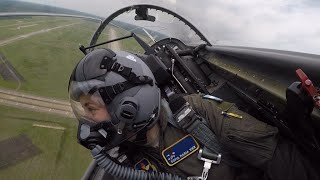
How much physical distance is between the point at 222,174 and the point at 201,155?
0.50ft

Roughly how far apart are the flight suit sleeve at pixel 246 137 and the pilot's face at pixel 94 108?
564 mm

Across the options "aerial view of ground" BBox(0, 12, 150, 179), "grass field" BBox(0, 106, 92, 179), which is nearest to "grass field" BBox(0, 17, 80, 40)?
"aerial view of ground" BBox(0, 12, 150, 179)

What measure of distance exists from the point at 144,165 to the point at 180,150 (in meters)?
0.23

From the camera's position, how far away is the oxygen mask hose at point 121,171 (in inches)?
66.7

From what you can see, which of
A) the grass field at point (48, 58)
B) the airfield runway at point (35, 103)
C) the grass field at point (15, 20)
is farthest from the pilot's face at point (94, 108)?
the grass field at point (15, 20)

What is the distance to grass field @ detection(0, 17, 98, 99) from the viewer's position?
27.8 meters

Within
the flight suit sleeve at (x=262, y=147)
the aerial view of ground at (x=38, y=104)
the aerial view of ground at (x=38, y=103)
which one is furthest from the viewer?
the aerial view of ground at (x=38, y=104)

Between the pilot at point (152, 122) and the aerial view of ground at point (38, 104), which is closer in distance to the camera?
the pilot at point (152, 122)

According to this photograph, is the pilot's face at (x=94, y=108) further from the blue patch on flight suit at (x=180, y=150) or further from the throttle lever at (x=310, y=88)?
the throttle lever at (x=310, y=88)

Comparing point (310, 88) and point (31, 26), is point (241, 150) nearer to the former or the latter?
point (310, 88)

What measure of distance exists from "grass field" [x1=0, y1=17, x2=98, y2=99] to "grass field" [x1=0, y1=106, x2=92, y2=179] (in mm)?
4042

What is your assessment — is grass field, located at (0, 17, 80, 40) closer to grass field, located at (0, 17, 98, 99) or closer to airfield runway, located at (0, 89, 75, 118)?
grass field, located at (0, 17, 98, 99)

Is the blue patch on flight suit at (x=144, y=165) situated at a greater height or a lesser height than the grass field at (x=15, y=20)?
greater

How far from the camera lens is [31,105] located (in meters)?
24.3
